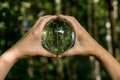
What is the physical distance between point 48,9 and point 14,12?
35.1 feet

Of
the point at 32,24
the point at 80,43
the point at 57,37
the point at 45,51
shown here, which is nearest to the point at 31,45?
the point at 45,51

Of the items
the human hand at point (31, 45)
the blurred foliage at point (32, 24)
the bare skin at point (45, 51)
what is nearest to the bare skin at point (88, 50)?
the bare skin at point (45, 51)

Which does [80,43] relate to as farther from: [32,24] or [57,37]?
[32,24]

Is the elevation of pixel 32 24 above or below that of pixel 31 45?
above

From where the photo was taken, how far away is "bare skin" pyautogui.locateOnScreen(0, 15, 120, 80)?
476cm

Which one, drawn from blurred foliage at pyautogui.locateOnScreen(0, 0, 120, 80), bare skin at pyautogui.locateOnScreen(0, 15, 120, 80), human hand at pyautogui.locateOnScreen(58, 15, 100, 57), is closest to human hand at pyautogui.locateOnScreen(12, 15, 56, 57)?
bare skin at pyautogui.locateOnScreen(0, 15, 120, 80)

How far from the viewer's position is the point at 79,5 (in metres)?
19.0

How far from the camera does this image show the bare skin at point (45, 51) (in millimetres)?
4762

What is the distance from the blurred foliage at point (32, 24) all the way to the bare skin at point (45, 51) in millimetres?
3397

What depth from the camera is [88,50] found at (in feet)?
16.0

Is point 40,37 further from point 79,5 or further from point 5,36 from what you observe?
point 79,5

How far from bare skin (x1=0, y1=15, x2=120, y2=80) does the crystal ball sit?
40 mm

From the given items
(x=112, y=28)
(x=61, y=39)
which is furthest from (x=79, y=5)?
(x=61, y=39)

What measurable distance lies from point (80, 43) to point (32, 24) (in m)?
8.89
